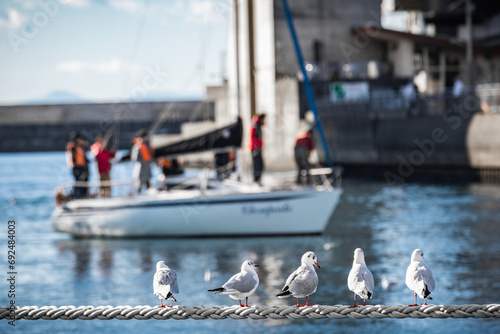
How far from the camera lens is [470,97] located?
1612 inches

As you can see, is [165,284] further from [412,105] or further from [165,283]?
[412,105]

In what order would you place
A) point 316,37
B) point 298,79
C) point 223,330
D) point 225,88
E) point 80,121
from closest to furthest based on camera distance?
1. point 223,330
2. point 298,79
3. point 316,37
4. point 225,88
5. point 80,121

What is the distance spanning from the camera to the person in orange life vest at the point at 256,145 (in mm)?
23703

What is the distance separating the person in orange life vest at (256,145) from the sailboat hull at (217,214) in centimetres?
73

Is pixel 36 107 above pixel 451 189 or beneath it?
above

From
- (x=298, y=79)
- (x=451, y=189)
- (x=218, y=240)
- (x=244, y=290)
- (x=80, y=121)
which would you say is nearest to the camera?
(x=244, y=290)

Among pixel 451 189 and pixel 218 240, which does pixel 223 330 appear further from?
pixel 451 189

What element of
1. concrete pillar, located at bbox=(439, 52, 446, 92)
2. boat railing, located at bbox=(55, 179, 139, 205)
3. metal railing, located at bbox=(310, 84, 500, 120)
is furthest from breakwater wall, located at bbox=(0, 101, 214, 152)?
boat railing, located at bbox=(55, 179, 139, 205)

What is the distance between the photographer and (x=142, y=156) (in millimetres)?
25234

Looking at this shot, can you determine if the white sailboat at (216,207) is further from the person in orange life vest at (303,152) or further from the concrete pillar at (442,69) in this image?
the concrete pillar at (442,69)

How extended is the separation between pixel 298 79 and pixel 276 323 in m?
37.5

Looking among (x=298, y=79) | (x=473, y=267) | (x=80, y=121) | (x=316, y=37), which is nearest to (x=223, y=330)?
(x=473, y=267)

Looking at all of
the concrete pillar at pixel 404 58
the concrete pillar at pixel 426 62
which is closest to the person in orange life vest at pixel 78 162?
the concrete pillar at pixel 404 58

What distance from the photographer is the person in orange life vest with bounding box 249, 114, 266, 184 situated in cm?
2370
